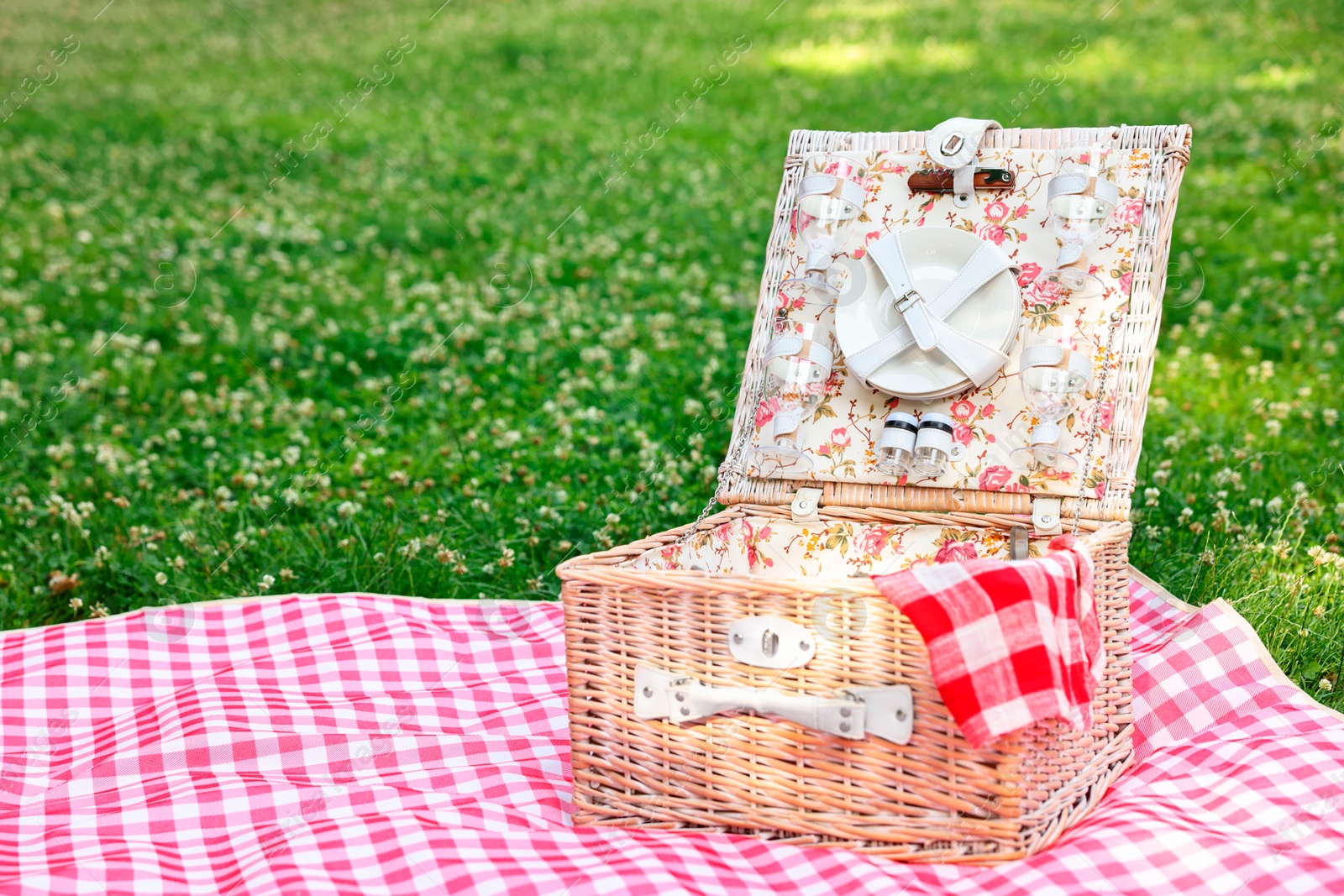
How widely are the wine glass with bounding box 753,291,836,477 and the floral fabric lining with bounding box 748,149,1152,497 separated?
23mm

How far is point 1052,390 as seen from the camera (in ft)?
8.45

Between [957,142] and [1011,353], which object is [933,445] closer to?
[1011,353]

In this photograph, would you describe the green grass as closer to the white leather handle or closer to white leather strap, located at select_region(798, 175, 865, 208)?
white leather strap, located at select_region(798, 175, 865, 208)

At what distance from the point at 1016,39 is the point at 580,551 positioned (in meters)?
6.62

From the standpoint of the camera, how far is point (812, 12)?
33.8ft

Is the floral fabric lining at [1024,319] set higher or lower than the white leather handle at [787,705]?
higher

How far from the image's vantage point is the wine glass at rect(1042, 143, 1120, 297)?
2611 mm

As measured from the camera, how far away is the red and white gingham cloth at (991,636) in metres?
1.89

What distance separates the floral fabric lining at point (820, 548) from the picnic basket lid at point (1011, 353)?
0.20 feet

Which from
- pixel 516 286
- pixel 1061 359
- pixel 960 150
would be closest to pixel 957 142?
pixel 960 150

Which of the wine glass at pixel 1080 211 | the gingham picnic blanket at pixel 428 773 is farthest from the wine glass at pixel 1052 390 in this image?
the gingham picnic blanket at pixel 428 773

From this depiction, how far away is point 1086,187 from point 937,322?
421 millimetres

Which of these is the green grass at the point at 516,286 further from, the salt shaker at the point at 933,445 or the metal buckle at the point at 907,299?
the metal buckle at the point at 907,299

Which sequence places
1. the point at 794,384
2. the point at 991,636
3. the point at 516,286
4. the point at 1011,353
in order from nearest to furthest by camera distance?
the point at 991,636 < the point at 1011,353 < the point at 794,384 < the point at 516,286
